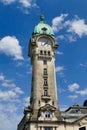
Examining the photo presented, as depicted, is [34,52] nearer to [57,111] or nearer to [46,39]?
[46,39]

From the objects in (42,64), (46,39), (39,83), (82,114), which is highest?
(46,39)

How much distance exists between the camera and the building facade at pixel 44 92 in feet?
273

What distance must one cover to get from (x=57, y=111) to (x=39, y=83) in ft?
32.1

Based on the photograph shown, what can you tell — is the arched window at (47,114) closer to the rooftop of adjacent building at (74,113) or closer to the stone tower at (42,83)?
the stone tower at (42,83)

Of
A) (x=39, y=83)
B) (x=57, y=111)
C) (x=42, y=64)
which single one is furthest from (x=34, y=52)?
(x=57, y=111)

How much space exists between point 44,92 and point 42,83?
2.76m

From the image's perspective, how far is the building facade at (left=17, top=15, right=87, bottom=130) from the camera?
8319 centimetres

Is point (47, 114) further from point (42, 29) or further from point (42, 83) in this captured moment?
point (42, 29)

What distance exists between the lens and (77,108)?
91750mm

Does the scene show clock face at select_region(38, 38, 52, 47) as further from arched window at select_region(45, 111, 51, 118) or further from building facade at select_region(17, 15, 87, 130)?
arched window at select_region(45, 111, 51, 118)

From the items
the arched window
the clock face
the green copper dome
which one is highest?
the green copper dome

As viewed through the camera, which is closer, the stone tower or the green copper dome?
the stone tower

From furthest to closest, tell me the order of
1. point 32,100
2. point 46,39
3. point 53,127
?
point 46,39 < point 32,100 < point 53,127

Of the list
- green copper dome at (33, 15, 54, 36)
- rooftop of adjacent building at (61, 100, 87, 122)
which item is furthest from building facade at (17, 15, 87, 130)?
rooftop of adjacent building at (61, 100, 87, 122)
